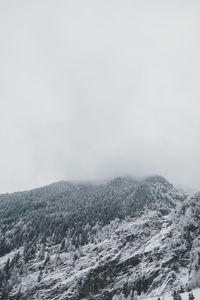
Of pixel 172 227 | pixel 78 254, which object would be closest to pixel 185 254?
pixel 172 227

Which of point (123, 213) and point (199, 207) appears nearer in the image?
point (199, 207)

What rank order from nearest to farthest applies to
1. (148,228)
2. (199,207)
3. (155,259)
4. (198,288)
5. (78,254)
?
(198,288) < (155,259) < (199,207) < (78,254) < (148,228)

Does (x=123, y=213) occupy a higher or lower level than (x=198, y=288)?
→ higher

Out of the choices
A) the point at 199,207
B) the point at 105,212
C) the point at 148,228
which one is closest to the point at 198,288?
the point at 199,207

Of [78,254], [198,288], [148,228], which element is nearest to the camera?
[198,288]

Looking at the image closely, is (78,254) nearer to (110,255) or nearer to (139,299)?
(110,255)

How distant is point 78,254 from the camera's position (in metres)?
140

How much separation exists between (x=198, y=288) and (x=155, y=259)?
33.4m

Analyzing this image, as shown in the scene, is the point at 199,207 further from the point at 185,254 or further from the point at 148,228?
the point at 148,228

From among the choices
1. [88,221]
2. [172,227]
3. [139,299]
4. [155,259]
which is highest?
[88,221]

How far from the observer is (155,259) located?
10969 cm

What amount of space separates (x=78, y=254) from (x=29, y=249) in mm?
32333

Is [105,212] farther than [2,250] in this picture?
Yes

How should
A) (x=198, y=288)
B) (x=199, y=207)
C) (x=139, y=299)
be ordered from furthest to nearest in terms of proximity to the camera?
(x=199, y=207)
(x=139, y=299)
(x=198, y=288)
